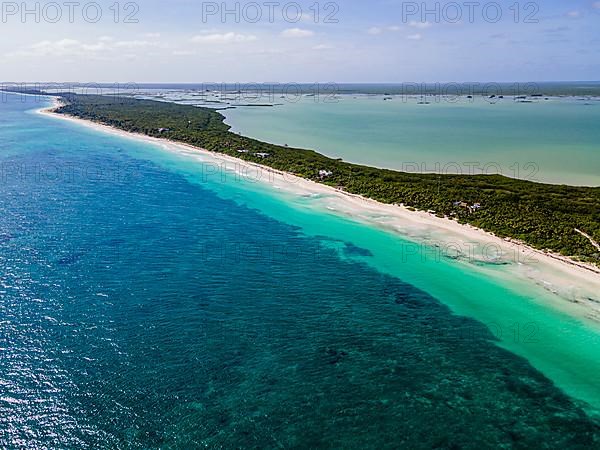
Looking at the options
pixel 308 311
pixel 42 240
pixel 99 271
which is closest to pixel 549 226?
pixel 308 311

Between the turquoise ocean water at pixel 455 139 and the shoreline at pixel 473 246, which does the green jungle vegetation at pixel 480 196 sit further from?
the turquoise ocean water at pixel 455 139

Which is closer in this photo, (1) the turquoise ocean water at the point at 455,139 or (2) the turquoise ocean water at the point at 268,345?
(2) the turquoise ocean water at the point at 268,345

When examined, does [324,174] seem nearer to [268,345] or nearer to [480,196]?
[480,196]

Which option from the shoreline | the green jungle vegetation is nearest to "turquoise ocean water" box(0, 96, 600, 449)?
the shoreline

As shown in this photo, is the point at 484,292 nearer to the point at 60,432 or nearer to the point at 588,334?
the point at 588,334

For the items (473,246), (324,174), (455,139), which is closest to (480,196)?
(473,246)

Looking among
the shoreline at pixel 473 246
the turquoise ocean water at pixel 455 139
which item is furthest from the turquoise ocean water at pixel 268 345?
→ the turquoise ocean water at pixel 455 139

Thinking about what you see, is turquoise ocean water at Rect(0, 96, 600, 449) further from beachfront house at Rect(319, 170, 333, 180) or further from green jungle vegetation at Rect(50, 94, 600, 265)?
beachfront house at Rect(319, 170, 333, 180)
